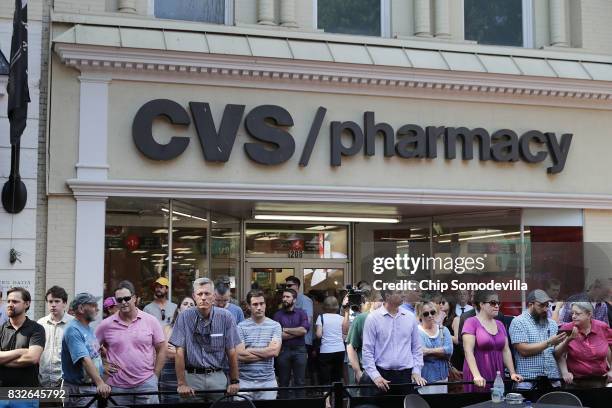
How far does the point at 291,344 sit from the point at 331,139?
4.03 metres

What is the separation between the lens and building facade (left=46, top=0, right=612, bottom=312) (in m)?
14.2

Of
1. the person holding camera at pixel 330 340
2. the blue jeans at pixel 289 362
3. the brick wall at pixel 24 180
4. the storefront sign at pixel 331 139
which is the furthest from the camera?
the storefront sign at pixel 331 139

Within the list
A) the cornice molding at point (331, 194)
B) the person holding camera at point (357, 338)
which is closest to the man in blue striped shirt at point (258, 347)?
the person holding camera at point (357, 338)

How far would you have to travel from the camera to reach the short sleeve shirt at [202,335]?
9.11 m

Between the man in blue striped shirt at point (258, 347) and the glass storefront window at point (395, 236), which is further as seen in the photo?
the glass storefront window at point (395, 236)

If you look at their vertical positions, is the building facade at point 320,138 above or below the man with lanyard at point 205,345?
above

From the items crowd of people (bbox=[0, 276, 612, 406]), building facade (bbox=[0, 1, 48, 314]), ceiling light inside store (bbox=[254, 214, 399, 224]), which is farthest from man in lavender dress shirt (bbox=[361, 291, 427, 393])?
ceiling light inside store (bbox=[254, 214, 399, 224])

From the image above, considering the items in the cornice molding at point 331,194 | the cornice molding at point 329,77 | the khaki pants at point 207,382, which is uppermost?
the cornice molding at point 329,77

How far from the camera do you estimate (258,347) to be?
1009 cm

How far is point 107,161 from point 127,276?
1.82m

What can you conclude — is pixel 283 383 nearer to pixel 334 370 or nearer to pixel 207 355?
pixel 334 370

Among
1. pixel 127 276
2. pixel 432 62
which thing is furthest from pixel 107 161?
pixel 432 62

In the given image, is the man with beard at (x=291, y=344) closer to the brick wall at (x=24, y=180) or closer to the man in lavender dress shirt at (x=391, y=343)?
the man in lavender dress shirt at (x=391, y=343)

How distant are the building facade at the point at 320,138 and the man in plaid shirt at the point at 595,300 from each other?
90cm
